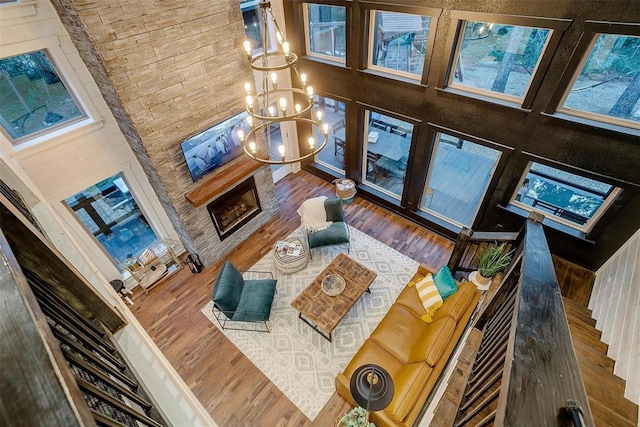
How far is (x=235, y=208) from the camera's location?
19.7ft

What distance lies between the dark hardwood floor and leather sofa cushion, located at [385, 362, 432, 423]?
983 millimetres

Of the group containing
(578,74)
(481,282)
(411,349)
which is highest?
(578,74)

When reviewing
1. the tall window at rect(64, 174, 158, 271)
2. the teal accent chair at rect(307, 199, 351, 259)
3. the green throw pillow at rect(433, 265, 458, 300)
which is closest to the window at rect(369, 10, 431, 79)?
the teal accent chair at rect(307, 199, 351, 259)

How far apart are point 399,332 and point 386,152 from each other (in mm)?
3501

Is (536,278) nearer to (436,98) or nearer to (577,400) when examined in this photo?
(577,400)

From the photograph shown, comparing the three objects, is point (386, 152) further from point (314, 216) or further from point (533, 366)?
point (533, 366)

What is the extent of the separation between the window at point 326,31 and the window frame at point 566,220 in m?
A: 3.52

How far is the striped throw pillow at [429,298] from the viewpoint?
13.5 ft

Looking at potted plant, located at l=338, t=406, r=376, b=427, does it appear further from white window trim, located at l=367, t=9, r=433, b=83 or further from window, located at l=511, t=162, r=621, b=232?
white window trim, located at l=367, t=9, r=433, b=83

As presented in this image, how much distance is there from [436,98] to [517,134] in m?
1.22

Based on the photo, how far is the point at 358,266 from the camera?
5105mm

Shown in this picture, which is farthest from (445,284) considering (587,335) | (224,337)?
(224,337)

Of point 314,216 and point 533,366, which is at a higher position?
point 533,366

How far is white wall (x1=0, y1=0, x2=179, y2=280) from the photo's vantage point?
11.1 ft
